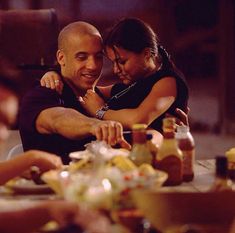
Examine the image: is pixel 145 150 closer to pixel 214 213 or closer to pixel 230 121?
pixel 214 213

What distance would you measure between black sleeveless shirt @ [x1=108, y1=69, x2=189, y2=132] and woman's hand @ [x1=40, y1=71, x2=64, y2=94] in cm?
32

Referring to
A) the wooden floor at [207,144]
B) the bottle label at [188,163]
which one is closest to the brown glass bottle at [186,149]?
the bottle label at [188,163]

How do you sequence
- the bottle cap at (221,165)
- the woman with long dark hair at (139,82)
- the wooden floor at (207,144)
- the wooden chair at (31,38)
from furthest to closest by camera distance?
the wooden floor at (207,144) → the wooden chair at (31,38) → the woman with long dark hair at (139,82) → the bottle cap at (221,165)

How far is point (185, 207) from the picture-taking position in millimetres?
1651

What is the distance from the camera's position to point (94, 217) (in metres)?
1.56

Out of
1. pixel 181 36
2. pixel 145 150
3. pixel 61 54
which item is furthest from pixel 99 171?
pixel 181 36

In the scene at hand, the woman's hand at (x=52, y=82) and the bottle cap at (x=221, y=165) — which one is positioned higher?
the bottle cap at (x=221, y=165)

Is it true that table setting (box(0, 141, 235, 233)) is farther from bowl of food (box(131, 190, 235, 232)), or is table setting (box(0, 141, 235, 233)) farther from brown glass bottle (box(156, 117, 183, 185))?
A: brown glass bottle (box(156, 117, 183, 185))

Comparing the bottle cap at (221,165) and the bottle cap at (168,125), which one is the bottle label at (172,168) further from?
the bottle cap at (221,165)

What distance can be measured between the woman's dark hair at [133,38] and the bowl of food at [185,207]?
177cm

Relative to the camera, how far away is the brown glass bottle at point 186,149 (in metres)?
2.48

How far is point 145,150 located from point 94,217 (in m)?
0.83

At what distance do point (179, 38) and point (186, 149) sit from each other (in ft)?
25.1

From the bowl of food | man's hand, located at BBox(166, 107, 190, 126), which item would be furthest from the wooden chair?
the bowl of food
